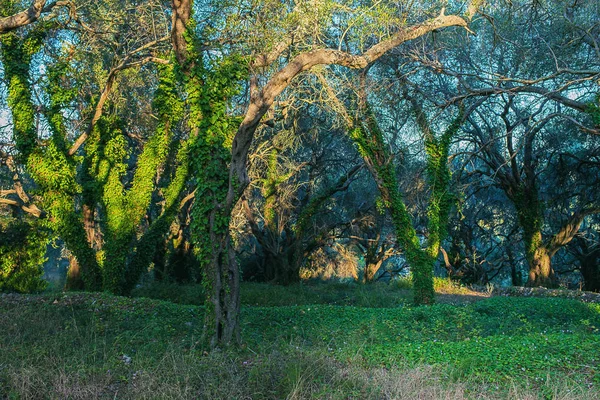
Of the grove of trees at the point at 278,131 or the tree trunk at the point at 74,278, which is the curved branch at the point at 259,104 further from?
the tree trunk at the point at 74,278

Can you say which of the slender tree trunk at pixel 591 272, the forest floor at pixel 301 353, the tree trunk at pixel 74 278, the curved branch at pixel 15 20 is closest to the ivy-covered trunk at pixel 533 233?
the slender tree trunk at pixel 591 272

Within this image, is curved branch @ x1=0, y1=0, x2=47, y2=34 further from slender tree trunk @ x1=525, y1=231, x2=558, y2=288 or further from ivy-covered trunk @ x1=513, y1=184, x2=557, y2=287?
slender tree trunk @ x1=525, y1=231, x2=558, y2=288

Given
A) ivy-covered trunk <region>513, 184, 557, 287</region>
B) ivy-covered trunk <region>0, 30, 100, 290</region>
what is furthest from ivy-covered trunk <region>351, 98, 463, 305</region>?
ivy-covered trunk <region>0, 30, 100, 290</region>

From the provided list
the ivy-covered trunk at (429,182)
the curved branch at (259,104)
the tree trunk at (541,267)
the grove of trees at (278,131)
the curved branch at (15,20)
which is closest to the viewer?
the curved branch at (259,104)

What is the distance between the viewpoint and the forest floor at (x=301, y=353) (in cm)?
517

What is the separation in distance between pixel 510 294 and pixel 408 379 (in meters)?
12.1

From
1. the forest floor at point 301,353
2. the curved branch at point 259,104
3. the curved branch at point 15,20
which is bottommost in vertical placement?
the forest floor at point 301,353

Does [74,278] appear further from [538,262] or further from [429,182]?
[538,262]

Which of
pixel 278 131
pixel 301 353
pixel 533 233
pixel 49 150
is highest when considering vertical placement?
pixel 278 131

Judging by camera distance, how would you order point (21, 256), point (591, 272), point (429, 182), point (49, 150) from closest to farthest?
point (49, 150) → point (429, 182) → point (21, 256) → point (591, 272)

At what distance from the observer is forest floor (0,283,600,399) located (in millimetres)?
5168

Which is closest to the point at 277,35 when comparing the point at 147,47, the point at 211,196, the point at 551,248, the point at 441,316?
the point at 211,196

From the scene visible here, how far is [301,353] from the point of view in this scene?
241 inches

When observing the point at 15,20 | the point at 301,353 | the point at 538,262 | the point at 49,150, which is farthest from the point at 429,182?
the point at 15,20
